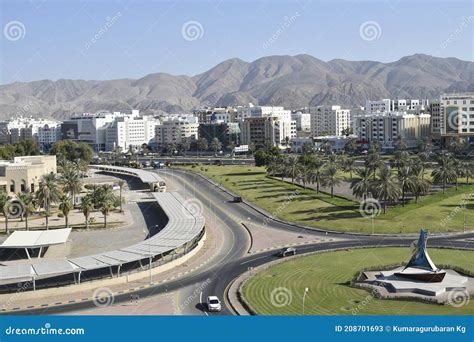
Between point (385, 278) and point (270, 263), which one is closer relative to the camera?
point (385, 278)

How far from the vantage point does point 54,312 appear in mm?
31047

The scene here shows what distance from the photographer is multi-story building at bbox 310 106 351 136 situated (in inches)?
7249

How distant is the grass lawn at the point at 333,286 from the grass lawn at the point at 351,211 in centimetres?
830

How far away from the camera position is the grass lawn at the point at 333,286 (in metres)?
30.5

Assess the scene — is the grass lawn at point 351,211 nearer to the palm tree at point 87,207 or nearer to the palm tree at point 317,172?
the palm tree at point 317,172

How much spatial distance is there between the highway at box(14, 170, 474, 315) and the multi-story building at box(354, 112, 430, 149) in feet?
247

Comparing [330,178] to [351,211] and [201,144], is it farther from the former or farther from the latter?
[201,144]

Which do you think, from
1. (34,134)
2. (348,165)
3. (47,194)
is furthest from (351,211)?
(34,134)

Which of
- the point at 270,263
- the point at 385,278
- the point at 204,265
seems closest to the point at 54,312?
the point at 204,265

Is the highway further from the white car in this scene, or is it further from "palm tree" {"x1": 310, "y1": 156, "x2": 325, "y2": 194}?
"palm tree" {"x1": 310, "y1": 156, "x2": 325, "y2": 194}

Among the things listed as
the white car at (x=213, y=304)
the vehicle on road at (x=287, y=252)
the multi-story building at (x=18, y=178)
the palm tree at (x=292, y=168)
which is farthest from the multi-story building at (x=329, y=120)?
the white car at (x=213, y=304)

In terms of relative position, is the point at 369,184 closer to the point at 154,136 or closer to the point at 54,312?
the point at 54,312

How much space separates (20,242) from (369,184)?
32496 millimetres

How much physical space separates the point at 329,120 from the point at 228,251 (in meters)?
145
